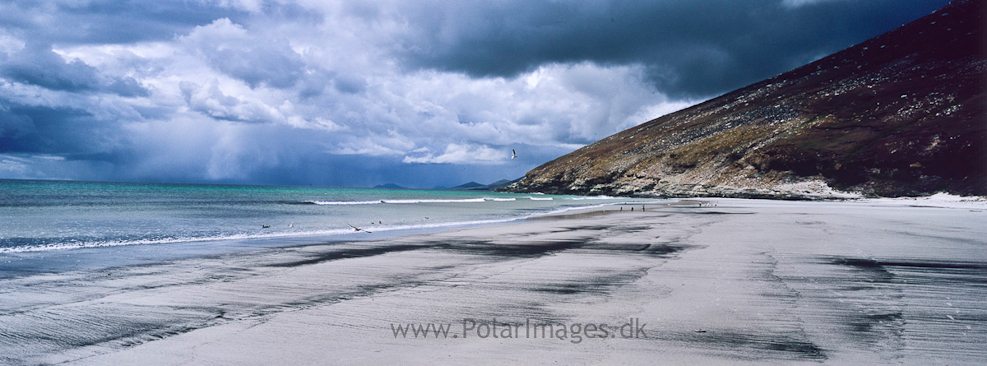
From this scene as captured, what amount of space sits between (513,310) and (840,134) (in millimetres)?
A: 85194

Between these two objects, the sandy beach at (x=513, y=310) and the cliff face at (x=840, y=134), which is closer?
the sandy beach at (x=513, y=310)

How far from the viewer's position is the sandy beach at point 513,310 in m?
4.35

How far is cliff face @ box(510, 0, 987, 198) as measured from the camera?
2148 inches

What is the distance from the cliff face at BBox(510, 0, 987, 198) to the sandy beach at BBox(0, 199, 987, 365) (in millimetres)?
54409

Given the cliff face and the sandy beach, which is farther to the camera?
the cliff face

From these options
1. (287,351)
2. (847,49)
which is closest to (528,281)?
(287,351)

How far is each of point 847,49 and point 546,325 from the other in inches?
6641

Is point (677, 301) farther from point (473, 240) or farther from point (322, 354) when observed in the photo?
point (473, 240)

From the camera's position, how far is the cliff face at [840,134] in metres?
54.6

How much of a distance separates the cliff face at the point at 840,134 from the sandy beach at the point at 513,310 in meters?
54.4

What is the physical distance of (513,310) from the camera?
19.6 ft

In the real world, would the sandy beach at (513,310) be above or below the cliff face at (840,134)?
below

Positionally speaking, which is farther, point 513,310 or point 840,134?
point 840,134

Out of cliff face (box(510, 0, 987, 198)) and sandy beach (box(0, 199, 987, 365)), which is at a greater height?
cliff face (box(510, 0, 987, 198))
